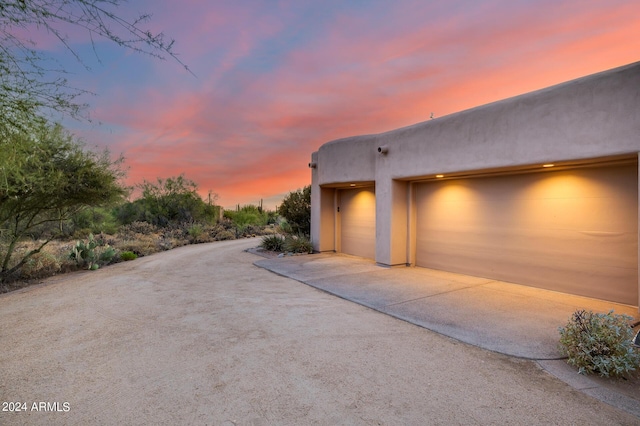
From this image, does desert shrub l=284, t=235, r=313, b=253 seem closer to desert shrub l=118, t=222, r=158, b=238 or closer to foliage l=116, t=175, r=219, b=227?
desert shrub l=118, t=222, r=158, b=238

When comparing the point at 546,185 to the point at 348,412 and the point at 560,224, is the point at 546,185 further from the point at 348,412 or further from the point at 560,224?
the point at 348,412

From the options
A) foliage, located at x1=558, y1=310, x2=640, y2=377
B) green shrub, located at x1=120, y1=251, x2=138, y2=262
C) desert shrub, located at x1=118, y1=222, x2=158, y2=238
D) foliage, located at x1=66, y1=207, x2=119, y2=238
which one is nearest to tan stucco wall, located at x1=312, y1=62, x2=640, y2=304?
foliage, located at x1=558, y1=310, x2=640, y2=377

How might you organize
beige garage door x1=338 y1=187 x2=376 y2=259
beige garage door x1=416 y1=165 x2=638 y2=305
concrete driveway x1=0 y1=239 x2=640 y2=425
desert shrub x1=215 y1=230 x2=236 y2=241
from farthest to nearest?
desert shrub x1=215 y1=230 x2=236 y2=241 → beige garage door x1=338 y1=187 x2=376 y2=259 → beige garage door x1=416 y1=165 x2=638 y2=305 → concrete driveway x1=0 y1=239 x2=640 y2=425

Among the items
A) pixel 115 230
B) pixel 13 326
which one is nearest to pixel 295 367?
pixel 13 326

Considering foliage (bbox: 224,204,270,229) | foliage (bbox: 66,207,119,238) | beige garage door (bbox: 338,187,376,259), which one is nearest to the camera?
beige garage door (bbox: 338,187,376,259)

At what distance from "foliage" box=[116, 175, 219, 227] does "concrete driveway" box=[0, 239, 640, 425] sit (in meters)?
14.1

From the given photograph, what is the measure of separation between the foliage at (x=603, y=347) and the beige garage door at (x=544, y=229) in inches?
114

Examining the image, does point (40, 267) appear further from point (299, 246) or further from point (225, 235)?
point (225, 235)

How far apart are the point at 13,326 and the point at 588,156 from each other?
9.28 meters

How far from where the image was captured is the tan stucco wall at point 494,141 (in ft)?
15.9

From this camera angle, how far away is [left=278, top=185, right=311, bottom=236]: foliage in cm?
1391

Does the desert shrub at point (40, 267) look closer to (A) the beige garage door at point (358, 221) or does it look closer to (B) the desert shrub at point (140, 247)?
(B) the desert shrub at point (140, 247)

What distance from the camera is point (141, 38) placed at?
7.98 ft

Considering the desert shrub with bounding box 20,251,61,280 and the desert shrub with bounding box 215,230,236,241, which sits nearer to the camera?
the desert shrub with bounding box 20,251,61,280
